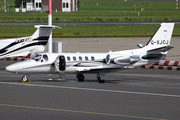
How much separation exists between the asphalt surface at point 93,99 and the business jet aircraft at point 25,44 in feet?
15.6

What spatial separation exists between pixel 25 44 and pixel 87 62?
9805 mm

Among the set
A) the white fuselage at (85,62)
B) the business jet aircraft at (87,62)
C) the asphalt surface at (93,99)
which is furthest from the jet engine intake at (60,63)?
the asphalt surface at (93,99)

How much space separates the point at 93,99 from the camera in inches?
708

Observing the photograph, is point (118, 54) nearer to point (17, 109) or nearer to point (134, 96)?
point (134, 96)

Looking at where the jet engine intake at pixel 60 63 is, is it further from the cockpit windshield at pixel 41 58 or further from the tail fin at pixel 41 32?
the tail fin at pixel 41 32

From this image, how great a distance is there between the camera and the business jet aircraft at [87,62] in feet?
78.0

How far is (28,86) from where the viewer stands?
2219cm

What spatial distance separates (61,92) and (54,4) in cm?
11942

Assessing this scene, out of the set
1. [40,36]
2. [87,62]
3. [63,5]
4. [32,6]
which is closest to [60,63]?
[87,62]

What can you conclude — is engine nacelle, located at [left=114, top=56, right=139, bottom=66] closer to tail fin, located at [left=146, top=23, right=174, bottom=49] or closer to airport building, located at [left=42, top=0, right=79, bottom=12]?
tail fin, located at [left=146, top=23, right=174, bottom=49]

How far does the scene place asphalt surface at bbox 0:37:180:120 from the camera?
563 inches

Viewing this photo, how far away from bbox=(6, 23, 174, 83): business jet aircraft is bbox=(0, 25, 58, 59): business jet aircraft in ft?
27.8

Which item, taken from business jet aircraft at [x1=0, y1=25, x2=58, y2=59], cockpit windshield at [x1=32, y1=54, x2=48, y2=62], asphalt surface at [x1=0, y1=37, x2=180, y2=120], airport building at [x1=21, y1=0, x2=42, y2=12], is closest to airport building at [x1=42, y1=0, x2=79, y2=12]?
airport building at [x1=21, y1=0, x2=42, y2=12]

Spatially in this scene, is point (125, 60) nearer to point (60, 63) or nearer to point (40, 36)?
point (60, 63)
